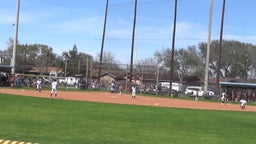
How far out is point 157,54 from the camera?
131m

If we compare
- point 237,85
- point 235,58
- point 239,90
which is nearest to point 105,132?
point 237,85

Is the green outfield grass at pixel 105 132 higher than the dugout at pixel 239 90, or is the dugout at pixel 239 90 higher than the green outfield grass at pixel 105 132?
the dugout at pixel 239 90

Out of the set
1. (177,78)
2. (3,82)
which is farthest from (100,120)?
(177,78)

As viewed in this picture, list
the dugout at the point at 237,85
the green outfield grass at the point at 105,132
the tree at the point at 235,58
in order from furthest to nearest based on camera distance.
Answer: the tree at the point at 235,58
the dugout at the point at 237,85
the green outfield grass at the point at 105,132

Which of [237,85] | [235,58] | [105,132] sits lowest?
[105,132]

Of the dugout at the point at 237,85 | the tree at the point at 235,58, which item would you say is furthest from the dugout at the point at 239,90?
the tree at the point at 235,58

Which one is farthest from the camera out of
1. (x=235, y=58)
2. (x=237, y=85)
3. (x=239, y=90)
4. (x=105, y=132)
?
(x=235, y=58)

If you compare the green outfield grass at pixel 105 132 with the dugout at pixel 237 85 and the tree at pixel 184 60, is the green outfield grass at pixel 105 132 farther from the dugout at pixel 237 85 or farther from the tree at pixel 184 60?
the tree at pixel 184 60

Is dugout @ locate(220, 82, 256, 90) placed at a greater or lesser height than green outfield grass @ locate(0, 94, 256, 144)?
greater

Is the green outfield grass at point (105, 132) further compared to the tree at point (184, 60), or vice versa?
the tree at point (184, 60)

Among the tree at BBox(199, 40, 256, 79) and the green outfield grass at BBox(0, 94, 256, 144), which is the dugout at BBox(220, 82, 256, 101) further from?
the green outfield grass at BBox(0, 94, 256, 144)

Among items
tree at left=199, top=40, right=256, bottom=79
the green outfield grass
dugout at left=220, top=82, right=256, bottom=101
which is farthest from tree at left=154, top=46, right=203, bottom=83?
the green outfield grass

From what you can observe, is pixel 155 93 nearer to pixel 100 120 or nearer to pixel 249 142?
pixel 100 120

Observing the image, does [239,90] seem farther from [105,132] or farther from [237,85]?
[105,132]
